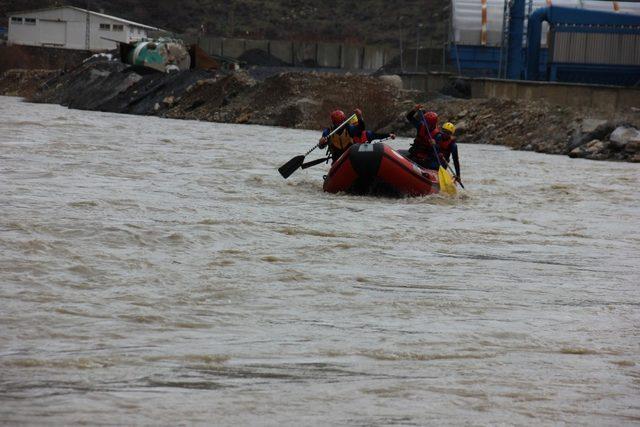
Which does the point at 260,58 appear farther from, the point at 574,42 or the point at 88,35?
the point at 574,42

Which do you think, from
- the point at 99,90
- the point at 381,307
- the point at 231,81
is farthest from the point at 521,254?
the point at 99,90

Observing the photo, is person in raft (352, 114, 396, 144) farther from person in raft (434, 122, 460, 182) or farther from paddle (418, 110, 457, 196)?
person in raft (434, 122, 460, 182)

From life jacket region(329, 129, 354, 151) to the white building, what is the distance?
56.5 metres

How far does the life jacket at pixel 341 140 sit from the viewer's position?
1703 cm

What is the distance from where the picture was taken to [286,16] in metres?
84.6

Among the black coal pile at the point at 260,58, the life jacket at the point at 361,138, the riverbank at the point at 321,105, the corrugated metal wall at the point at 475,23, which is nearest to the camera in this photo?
the life jacket at the point at 361,138

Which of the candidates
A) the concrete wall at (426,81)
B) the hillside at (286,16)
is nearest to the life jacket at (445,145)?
the concrete wall at (426,81)

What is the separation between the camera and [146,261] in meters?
10.1

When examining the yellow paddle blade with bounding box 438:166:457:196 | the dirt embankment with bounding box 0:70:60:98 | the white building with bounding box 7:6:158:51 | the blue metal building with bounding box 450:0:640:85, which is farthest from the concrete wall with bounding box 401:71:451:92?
the white building with bounding box 7:6:158:51

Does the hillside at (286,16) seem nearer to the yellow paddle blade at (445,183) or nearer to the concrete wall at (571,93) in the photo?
the concrete wall at (571,93)

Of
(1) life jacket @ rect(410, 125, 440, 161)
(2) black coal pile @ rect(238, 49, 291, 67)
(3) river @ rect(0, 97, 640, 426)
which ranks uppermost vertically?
(2) black coal pile @ rect(238, 49, 291, 67)

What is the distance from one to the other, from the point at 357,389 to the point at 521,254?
224 inches

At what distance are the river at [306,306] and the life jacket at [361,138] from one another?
37.1 inches

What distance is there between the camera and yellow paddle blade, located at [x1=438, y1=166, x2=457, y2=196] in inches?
647
